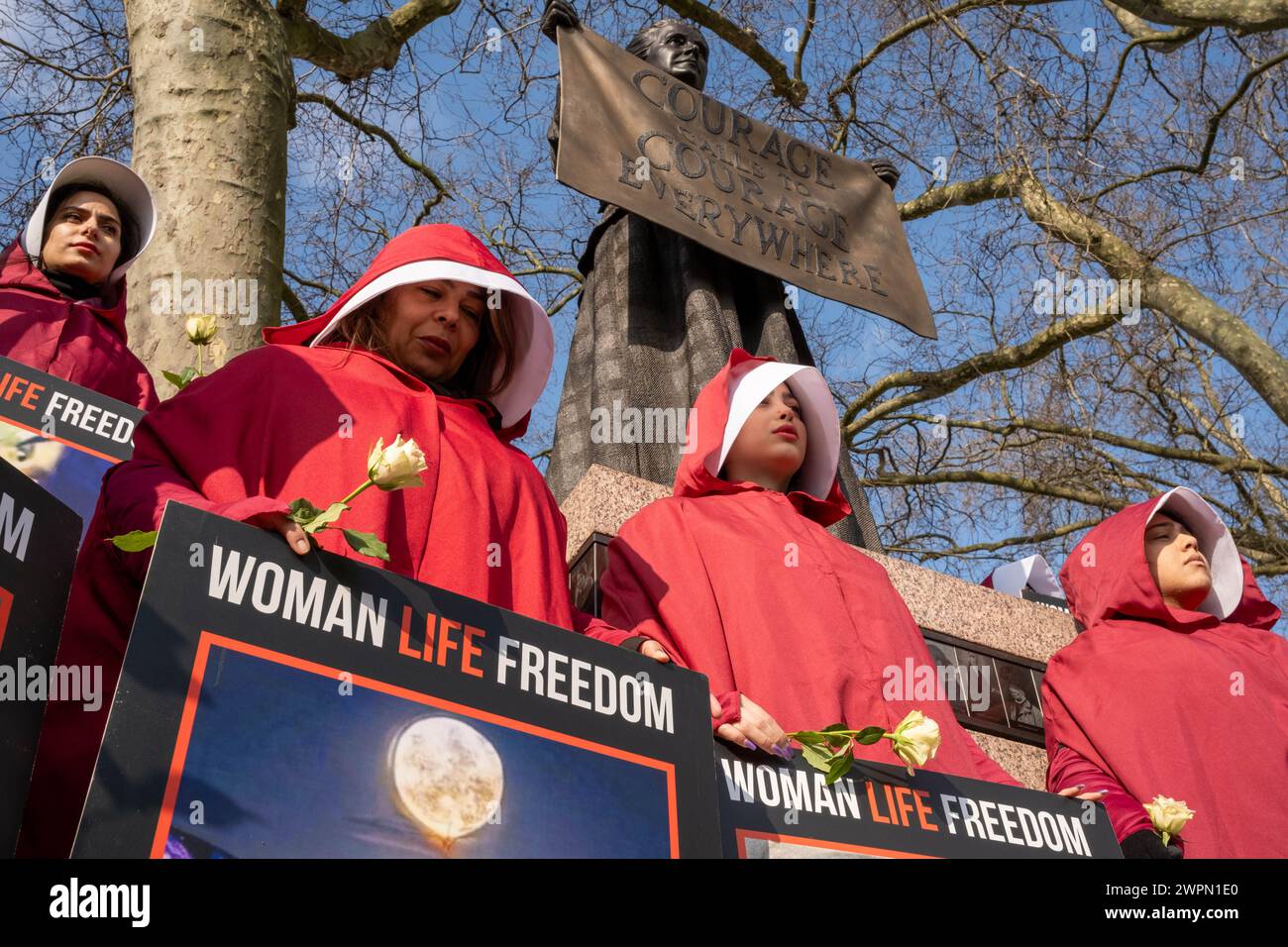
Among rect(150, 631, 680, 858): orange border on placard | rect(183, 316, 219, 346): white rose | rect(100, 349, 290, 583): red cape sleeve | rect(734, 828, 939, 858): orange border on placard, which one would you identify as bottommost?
rect(734, 828, 939, 858): orange border on placard

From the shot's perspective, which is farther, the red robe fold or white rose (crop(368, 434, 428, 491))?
the red robe fold

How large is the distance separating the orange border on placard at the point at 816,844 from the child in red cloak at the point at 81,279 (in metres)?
2.22

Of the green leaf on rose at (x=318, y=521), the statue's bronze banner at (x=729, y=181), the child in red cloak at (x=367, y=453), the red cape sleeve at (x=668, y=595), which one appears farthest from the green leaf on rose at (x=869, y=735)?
the statue's bronze banner at (x=729, y=181)

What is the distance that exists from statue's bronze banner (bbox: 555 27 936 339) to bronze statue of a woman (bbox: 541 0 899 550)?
0.62ft

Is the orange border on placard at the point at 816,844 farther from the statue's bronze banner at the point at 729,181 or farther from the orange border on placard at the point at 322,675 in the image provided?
the statue's bronze banner at the point at 729,181

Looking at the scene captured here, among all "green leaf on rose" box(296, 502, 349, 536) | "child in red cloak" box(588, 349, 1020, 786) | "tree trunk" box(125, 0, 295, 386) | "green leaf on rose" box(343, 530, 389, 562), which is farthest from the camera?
"tree trunk" box(125, 0, 295, 386)

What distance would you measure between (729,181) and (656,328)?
2.28 ft

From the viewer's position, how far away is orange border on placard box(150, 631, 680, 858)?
4.98ft

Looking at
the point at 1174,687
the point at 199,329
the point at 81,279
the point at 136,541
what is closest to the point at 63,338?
the point at 81,279

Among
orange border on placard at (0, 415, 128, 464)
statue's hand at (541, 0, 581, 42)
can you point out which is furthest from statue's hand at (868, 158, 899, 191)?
orange border on placard at (0, 415, 128, 464)

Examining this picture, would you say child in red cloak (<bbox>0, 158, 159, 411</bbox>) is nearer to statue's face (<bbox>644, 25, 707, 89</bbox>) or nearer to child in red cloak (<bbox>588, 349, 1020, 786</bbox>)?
child in red cloak (<bbox>588, 349, 1020, 786</bbox>)

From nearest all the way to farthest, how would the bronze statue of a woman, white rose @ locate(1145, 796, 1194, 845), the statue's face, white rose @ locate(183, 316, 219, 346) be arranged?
white rose @ locate(1145, 796, 1194, 845), white rose @ locate(183, 316, 219, 346), the bronze statue of a woman, the statue's face
